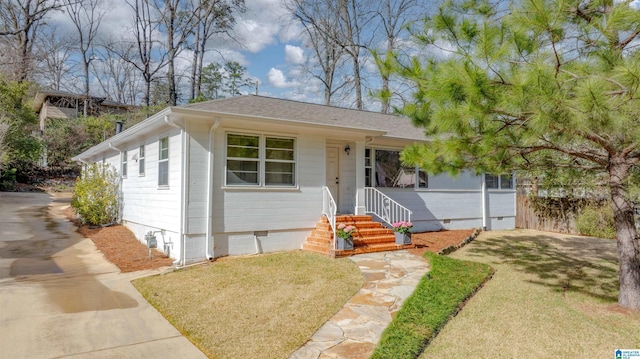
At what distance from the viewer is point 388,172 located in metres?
10.9

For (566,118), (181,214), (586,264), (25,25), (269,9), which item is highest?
(269,9)

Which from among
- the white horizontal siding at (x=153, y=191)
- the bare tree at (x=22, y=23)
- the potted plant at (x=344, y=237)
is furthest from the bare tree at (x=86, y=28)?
the potted plant at (x=344, y=237)

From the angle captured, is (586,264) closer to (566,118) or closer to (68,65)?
(566,118)

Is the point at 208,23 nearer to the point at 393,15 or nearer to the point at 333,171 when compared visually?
the point at 393,15

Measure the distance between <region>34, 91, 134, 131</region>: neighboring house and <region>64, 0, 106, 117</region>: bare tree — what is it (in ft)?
1.74

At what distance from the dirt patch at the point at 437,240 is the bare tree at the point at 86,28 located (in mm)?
26619

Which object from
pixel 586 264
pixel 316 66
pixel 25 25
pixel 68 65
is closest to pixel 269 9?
pixel 316 66

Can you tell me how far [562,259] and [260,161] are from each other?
7.31 meters

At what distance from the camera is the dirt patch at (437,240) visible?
28.4 ft

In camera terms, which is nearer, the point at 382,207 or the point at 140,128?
the point at 140,128

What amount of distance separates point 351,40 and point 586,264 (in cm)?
1896

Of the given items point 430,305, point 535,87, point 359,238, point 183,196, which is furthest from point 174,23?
point 535,87

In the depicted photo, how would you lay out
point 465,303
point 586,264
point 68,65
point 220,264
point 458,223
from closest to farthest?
point 465,303
point 220,264
point 586,264
point 458,223
point 68,65

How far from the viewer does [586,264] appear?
25.7 feet
